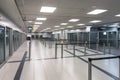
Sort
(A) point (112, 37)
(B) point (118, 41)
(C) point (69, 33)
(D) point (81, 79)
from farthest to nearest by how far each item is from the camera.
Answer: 1. (C) point (69, 33)
2. (A) point (112, 37)
3. (B) point (118, 41)
4. (D) point (81, 79)

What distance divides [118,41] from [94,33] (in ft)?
8.86

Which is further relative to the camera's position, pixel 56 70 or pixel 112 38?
pixel 112 38

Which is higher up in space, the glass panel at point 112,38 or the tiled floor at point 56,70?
the glass panel at point 112,38

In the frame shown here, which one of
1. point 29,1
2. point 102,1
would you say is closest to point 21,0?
point 29,1

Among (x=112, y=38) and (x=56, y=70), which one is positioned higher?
(x=112, y=38)

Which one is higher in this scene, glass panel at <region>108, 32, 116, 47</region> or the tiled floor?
glass panel at <region>108, 32, 116, 47</region>

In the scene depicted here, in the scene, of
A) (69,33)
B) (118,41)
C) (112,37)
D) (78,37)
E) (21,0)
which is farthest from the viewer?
(69,33)

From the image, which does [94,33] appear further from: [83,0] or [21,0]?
[21,0]

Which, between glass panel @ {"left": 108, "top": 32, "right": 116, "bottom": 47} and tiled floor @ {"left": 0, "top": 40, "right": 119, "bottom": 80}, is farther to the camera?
glass panel @ {"left": 108, "top": 32, "right": 116, "bottom": 47}

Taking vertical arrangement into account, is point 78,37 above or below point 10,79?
above

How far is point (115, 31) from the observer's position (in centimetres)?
1263

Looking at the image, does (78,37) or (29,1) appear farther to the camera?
(78,37)

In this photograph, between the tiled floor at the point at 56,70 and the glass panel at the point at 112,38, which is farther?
the glass panel at the point at 112,38

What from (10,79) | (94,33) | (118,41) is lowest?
(10,79)
